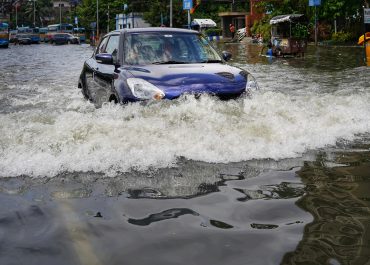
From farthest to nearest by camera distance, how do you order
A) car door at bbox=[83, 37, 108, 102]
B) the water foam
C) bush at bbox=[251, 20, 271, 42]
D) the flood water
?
1. bush at bbox=[251, 20, 271, 42]
2. car door at bbox=[83, 37, 108, 102]
3. the water foam
4. the flood water

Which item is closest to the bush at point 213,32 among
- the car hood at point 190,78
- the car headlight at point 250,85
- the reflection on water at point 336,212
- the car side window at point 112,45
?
the car side window at point 112,45

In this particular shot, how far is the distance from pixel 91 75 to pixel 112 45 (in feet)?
2.50

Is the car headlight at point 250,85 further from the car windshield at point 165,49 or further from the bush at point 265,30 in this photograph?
the bush at point 265,30

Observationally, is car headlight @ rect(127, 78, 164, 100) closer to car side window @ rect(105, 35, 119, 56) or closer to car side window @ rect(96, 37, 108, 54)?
car side window @ rect(105, 35, 119, 56)

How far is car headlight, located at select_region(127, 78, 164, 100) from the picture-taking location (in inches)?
255

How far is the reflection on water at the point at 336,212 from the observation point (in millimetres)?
3066

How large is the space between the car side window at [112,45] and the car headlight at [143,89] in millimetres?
1303

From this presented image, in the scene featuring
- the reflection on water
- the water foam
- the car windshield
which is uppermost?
the car windshield

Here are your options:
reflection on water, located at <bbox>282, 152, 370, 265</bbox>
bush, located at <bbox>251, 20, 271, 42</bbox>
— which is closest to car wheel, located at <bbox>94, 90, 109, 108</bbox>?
reflection on water, located at <bbox>282, 152, 370, 265</bbox>

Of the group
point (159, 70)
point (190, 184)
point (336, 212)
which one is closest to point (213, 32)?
point (159, 70)

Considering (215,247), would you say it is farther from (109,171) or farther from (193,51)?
(193,51)

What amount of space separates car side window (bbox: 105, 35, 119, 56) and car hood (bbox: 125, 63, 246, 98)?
34.5 inches

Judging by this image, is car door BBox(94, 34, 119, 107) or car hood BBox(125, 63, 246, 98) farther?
car door BBox(94, 34, 119, 107)

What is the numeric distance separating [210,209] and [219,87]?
2.95m
